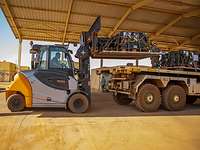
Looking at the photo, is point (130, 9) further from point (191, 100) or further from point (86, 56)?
point (191, 100)

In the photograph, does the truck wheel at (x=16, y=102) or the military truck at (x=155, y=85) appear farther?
the military truck at (x=155, y=85)

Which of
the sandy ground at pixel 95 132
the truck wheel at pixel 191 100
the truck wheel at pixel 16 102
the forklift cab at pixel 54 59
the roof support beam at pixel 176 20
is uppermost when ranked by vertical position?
the roof support beam at pixel 176 20

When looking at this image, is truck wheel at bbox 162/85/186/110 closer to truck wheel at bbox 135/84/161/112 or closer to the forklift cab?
truck wheel at bbox 135/84/161/112

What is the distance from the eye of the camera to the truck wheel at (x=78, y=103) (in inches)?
348

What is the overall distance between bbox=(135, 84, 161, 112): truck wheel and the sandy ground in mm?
1535

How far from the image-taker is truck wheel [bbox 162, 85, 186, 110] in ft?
32.9

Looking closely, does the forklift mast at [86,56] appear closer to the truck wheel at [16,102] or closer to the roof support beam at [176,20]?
the truck wheel at [16,102]

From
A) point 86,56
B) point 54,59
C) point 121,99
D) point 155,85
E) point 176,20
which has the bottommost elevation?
point 121,99

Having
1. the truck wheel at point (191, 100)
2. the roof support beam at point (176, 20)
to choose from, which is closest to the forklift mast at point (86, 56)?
the truck wheel at point (191, 100)

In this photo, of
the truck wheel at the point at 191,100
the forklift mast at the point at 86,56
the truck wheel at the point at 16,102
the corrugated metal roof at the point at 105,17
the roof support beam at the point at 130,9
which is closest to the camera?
the truck wheel at the point at 16,102

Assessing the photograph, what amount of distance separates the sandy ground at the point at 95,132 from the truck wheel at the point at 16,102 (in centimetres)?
48

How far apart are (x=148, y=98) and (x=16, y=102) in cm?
493

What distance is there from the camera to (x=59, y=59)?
9.05 metres

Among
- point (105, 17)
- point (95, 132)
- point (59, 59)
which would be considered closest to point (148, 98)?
point (59, 59)
